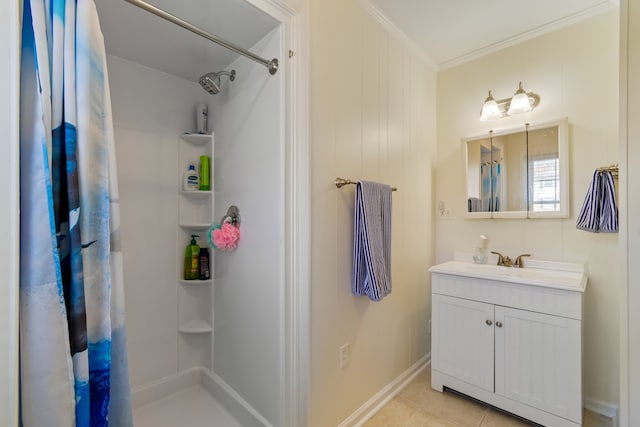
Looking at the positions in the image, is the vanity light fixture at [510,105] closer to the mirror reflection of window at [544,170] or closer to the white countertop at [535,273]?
the mirror reflection of window at [544,170]

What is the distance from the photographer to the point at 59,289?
27.5 inches

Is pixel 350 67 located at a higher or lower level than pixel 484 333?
higher

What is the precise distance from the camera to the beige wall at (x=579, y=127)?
5.45ft

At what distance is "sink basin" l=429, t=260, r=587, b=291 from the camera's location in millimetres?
1523

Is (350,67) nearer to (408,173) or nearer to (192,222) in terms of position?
(408,173)

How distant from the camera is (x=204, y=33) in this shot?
3.69ft

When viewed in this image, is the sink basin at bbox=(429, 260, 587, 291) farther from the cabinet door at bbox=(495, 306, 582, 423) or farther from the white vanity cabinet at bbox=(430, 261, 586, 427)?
the cabinet door at bbox=(495, 306, 582, 423)

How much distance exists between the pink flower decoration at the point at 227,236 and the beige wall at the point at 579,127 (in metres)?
1.73

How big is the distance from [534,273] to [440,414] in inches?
40.5

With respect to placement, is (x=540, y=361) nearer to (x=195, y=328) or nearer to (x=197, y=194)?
(x=195, y=328)

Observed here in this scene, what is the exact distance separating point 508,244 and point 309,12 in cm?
194

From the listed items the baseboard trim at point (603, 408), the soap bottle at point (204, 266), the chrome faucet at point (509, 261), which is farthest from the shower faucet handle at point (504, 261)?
the soap bottle at point (204, 266)

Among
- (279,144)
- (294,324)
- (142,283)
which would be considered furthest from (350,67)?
(142,283)

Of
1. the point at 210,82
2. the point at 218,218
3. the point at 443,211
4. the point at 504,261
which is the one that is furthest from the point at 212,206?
the point at 504,261
